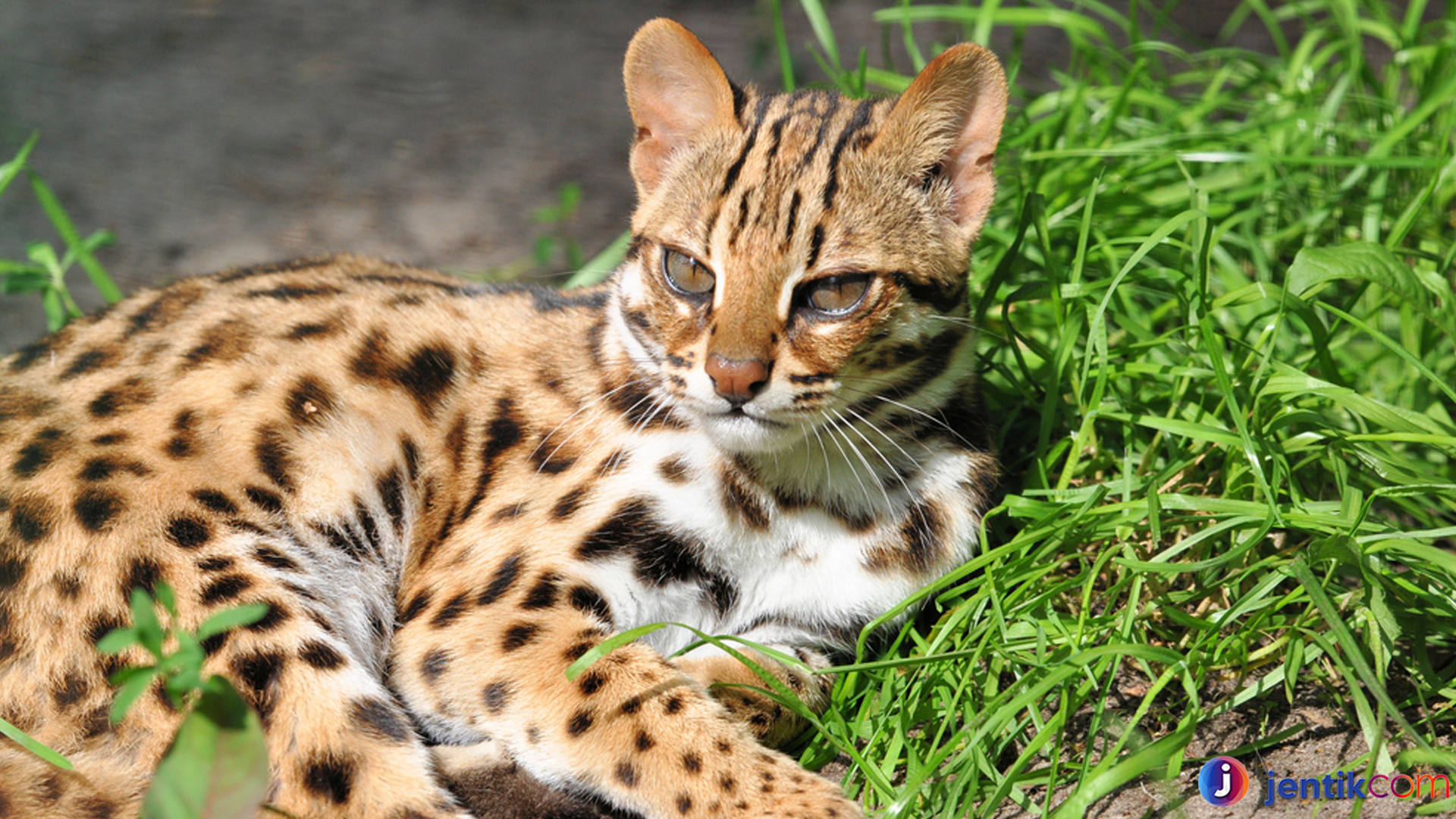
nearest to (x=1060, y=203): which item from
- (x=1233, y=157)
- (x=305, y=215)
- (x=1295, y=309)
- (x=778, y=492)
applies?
(x=1233, y=157)

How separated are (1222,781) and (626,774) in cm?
150

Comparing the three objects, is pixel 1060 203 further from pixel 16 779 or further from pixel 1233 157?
pixel 16 779

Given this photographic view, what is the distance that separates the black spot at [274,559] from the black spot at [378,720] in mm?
470

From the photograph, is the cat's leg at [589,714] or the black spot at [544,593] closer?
the cat's leg at [589,714]

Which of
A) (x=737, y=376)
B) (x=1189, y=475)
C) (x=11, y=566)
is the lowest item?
(x=1189, y=475)

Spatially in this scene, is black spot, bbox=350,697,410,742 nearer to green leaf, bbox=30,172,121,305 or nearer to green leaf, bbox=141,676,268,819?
green leaf, bbox=141,676,268,819

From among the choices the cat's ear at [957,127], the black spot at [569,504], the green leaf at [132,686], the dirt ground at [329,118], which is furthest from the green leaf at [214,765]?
the dirt ground at [329,118]

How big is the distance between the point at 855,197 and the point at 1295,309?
1.51 metres

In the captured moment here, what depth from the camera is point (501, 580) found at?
322 cm

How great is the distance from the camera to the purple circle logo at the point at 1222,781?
284 cm

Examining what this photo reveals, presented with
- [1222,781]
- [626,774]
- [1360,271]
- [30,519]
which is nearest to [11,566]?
[30,519]

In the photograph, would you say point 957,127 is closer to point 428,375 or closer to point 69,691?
point 428,375

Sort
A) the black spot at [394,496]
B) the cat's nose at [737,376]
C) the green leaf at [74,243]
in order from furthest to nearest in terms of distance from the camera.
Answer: the green leaf at [74,243] → the black spot at [394,496] → the cat's nose at [737,376]

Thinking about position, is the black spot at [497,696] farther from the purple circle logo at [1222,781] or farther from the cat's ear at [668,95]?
the purple circle logo at [1222,781]
